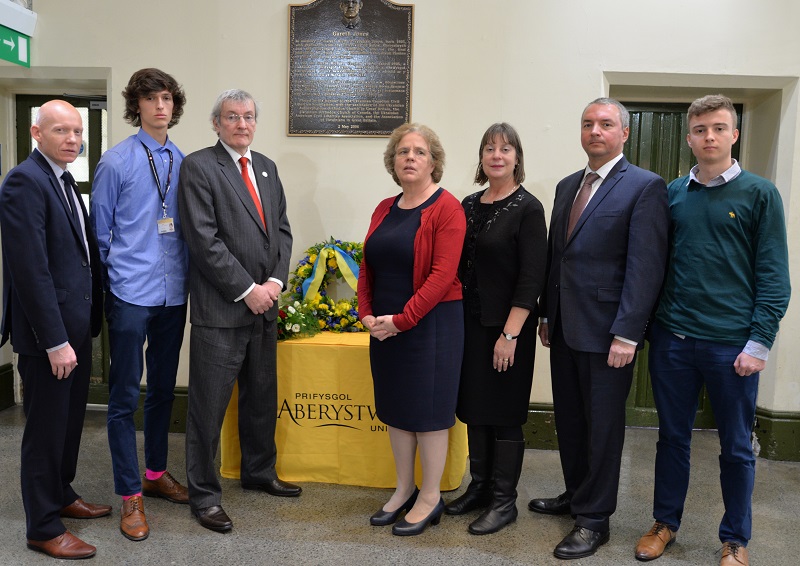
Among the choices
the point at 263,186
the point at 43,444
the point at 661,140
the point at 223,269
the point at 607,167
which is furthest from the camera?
the point at 661,140

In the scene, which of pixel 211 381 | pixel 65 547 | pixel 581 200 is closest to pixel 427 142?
pixel 581 200

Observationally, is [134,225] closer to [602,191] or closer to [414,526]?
[414,526]

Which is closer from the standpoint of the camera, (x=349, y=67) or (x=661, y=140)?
(x=349, y=67)

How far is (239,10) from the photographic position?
362 centimetres

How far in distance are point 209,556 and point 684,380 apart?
6.16 feet

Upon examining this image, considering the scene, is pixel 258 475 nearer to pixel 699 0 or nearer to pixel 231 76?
pixel 231 76

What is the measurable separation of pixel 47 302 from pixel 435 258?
1.37 meters

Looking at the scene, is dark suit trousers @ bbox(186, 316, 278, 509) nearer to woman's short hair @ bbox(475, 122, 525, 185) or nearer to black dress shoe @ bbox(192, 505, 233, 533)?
black dress shoe @ bbox(192, 505, 233, 533)

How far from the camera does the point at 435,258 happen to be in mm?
2457

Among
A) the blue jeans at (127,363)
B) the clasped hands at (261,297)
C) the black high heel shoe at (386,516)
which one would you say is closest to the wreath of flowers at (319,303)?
the clasped hands at (261,297)

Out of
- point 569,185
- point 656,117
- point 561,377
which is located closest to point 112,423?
point 561,377

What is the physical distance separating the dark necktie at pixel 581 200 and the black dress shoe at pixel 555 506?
1194mm

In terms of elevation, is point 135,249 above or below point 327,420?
above

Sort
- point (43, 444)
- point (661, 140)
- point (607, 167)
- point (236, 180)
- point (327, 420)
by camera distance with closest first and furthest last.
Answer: point (43, 444), point (607, 167), point (236, 180), point (327, 420), point (661, 140)
